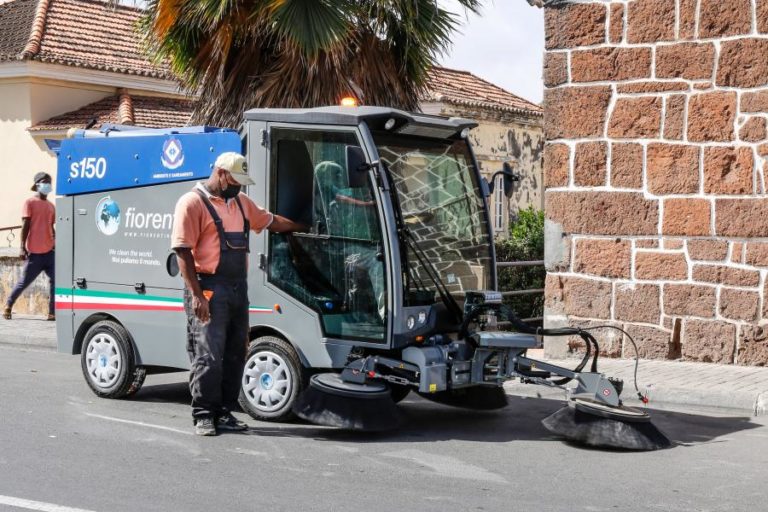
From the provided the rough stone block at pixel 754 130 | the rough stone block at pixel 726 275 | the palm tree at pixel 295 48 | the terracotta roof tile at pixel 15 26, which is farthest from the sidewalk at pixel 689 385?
the terracotta roof tile at pixel 15 26

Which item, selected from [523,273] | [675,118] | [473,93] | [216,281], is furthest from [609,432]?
[473,93]

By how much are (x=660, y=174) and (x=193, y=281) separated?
543cm

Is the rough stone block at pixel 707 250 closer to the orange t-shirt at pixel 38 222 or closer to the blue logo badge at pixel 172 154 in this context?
the blue logo badge at pixel 172 154

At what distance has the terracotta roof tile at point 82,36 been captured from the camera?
2350 centimetres

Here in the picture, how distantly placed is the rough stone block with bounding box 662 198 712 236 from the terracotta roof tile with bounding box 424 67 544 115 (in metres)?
12.2

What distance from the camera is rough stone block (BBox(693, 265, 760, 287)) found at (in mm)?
11109

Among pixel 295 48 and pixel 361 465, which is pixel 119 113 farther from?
pixel 361 465

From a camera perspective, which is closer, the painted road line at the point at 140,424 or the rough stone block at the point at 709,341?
the painted road line at the point at 140,424

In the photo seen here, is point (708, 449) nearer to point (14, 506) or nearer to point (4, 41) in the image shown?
point (14, 506)

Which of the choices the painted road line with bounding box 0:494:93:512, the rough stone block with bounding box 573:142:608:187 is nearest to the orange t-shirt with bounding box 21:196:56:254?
the rough stone block with bounding box 573:142:608:187

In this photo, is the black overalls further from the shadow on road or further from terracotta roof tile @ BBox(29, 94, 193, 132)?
terracotta roof tile @ BBox(29, 94, 193, 132)

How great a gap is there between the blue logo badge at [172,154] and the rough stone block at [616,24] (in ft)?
16.2

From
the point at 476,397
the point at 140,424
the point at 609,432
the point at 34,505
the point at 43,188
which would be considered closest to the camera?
the point at 34,505

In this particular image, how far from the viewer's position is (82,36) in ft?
81.3
